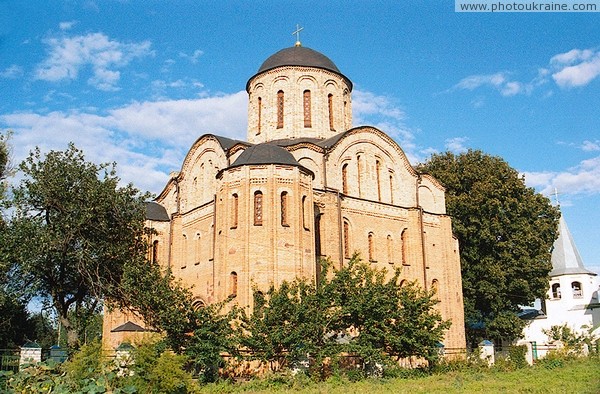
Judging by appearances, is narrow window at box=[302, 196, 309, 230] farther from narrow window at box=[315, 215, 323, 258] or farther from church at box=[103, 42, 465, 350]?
narrow window at box=[315, 215, 323, 258]

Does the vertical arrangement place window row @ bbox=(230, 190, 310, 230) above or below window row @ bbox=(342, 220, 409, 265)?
above

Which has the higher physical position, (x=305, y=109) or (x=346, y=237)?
(x=305, y=109)

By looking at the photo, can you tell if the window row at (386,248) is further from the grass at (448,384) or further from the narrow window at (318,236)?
the grass at (448,384)

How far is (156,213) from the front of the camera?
74.6 ft

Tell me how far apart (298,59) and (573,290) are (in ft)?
66.2

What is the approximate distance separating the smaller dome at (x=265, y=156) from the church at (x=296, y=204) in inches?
1.7

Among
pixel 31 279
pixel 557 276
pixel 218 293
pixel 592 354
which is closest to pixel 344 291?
pixel 218 293

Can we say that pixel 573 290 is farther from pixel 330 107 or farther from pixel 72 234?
pixel 72 234

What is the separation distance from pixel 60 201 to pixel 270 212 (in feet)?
20.3

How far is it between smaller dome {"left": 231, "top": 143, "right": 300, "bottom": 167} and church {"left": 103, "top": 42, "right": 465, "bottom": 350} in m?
0.04

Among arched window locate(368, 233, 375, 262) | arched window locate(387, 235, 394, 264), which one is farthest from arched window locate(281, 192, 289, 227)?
arched window locate(387, 235, 394, 264)

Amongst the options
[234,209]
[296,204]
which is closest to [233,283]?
[234,209]

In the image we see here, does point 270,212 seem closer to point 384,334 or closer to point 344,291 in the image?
point 344,291

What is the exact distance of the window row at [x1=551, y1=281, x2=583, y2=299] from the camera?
31969mm
